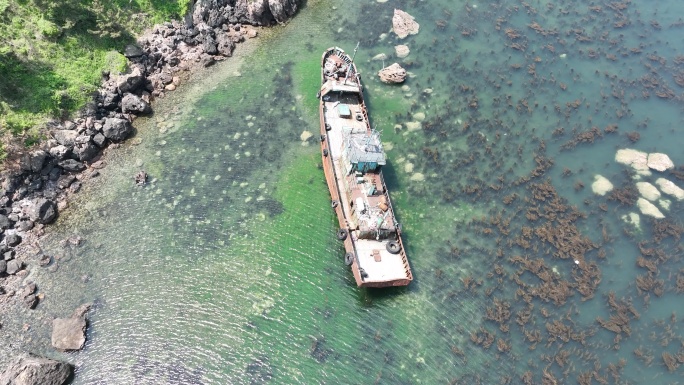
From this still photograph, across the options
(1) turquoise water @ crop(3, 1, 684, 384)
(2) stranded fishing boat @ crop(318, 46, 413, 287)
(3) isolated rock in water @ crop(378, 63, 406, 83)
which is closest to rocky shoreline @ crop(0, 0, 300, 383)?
(1) turquoise water @ crop(3, 1, 684, 384)

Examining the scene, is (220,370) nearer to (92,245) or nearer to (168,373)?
(168,373)

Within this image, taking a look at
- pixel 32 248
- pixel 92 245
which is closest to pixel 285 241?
pixel 92 245

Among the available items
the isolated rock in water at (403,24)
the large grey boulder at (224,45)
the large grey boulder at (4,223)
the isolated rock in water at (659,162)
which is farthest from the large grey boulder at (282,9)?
the isolated rock in water at (659,162)

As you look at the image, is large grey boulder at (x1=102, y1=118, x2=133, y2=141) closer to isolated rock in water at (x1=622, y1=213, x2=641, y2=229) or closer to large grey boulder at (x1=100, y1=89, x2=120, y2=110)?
large grey boulder at (x1=100, y1=89, x2=120, y2=110)

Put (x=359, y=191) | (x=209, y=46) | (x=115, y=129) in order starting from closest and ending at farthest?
(x=359, y=191)
(x=115, y=129)
(x=209, y=46)

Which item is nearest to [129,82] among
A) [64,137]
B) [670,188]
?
[64,137]

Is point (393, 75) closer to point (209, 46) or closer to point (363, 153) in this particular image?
point (363, 153)

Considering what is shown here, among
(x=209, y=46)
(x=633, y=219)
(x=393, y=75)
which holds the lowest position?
(x=633, y=219)

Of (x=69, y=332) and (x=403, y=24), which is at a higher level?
(x=403, y=24)

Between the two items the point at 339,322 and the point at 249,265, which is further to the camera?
the point at 249,265
